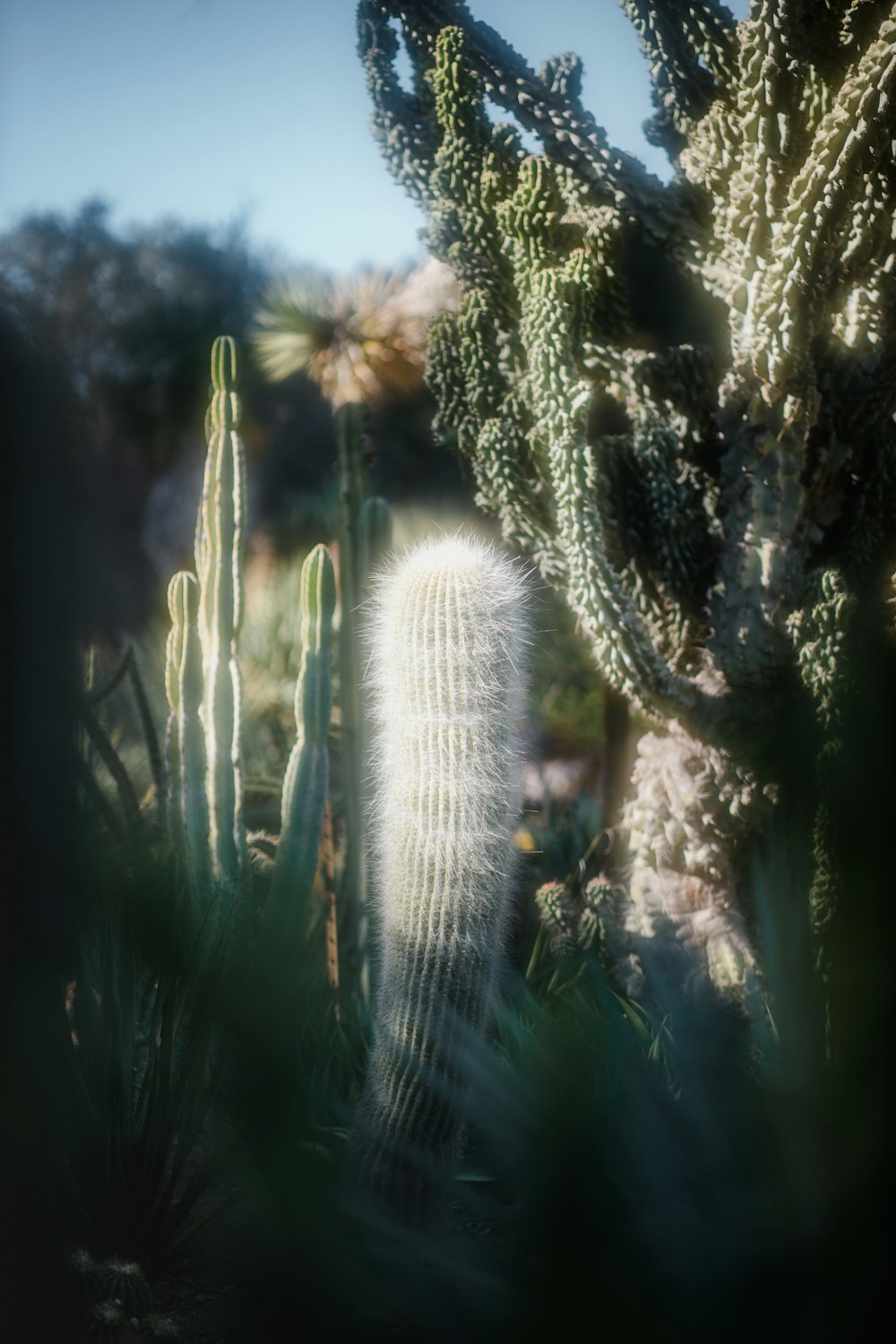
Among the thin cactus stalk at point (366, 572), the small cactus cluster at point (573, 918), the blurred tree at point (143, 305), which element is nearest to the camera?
the small cactus cluster at point (573, 918)

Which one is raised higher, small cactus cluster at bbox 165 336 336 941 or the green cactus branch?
the green cactus branch

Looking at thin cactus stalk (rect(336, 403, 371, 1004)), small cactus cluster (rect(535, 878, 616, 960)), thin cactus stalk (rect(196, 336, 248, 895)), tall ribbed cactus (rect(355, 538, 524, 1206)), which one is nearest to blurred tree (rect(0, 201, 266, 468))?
thin cactus stalk (rect(336, 403, 371, 1004))

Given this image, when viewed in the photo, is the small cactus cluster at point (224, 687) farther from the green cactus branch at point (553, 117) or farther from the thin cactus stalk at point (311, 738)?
the green cactus branch at point (553, 117)

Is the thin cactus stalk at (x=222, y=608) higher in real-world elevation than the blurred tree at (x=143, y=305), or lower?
lower

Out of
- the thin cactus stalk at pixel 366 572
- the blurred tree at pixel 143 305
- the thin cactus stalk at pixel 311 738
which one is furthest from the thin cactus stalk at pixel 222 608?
the blurred tree at pixel 143 305

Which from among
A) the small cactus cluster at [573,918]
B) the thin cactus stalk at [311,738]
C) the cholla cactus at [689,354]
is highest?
the cholla cactus at [689,354]

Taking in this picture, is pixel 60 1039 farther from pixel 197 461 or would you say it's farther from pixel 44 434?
pixel 197 461

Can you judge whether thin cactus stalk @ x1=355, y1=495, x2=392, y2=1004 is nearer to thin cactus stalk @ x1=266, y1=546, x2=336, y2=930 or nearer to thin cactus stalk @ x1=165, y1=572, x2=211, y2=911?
thin cactus stalk @ x1=266, y1=546, x2=336, y2=930

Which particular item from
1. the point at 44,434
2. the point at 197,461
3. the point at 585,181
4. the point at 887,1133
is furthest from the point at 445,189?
the point at 197,461

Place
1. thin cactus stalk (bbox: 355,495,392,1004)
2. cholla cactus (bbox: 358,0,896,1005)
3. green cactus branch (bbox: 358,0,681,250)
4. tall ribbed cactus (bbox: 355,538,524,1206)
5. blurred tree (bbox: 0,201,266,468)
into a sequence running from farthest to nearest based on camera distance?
blurred tree (bbox: 0,201,266,468), thin cactus stalk (bbox: 355,495,392,1004), green cactus branch (bbox: 358,0,681,250), cholla cactus (bbox: 358,0,896,1005), tall ribbed cactus (bbox: 355,538,524,1206)

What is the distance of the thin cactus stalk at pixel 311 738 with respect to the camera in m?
2.58

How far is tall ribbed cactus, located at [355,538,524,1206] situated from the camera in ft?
5.88

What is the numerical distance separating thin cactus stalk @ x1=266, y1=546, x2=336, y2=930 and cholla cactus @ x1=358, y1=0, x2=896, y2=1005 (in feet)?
1.79

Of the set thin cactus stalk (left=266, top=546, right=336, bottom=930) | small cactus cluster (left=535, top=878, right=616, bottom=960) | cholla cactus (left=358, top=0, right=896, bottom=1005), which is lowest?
small cactus cluster (left=535, top=878, right=616, bottom=960)
